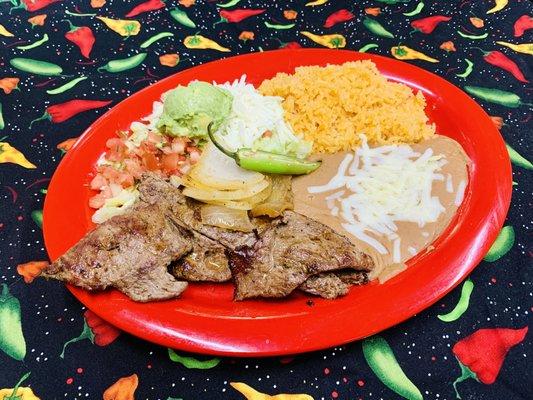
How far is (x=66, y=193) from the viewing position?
→ 8.98 ft

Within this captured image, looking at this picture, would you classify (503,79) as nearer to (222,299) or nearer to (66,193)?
(222,299)

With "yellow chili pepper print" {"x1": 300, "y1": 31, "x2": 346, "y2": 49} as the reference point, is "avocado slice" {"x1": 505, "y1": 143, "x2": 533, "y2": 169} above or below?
below

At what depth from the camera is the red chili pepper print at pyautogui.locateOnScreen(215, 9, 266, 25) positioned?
14.0 ft

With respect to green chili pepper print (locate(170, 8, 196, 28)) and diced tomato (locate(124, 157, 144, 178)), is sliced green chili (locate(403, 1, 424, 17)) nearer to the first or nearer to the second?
green chili pepper print (locate(170, 8, 196, 28))

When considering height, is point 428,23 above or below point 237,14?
above

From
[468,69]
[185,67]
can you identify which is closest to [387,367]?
[468,69]

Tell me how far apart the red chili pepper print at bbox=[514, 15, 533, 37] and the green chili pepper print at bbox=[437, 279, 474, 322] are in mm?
2472

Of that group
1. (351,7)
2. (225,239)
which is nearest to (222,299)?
(225,239)

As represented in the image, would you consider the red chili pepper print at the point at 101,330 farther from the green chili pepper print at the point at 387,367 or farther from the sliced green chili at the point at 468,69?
the sliced green chili at the point at 468,69

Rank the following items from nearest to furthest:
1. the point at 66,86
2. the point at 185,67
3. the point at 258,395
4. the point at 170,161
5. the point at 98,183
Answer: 1. the point at 258,395
2. the point at 98,183
3. the point at 170,161
4. the point at 66,86
5. the point at 185,67

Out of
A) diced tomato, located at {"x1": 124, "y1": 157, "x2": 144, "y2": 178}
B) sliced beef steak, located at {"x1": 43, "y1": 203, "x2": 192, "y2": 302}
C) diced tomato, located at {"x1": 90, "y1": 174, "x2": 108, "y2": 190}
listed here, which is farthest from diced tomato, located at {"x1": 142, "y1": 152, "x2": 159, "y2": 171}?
sliced beef steak, located at {"x1": 43, "y1": 203, "x2": 192, "y2": 302}

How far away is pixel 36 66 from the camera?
3.92 meters

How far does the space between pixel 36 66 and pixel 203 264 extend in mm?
2545

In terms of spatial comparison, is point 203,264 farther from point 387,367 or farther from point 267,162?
point 387,367
